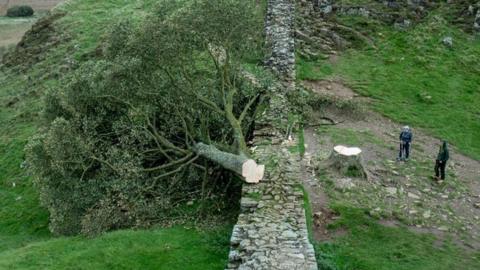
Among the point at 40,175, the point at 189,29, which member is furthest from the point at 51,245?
the point at 189,29

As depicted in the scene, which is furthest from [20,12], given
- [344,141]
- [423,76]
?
[344,141]

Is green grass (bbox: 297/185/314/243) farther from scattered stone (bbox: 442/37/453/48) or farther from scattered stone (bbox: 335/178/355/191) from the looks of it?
scattered stone (bbox: 442/37/453/48)

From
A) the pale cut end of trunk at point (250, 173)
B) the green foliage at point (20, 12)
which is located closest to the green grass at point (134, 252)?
the pale cut end of trunk at point (250, 173)

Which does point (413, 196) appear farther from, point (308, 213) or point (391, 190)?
point (308, 213)

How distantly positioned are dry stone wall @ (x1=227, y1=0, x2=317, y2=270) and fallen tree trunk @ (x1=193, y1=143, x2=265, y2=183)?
1.02 ft

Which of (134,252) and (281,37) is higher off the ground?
(281,37)

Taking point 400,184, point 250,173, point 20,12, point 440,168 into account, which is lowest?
point 20,12

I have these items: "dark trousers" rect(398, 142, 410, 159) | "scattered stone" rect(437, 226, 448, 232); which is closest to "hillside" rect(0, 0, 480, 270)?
"scattered stone" rect(437, 226, 448, 232)

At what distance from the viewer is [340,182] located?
76.8 feet

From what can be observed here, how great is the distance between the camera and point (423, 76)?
117 ft

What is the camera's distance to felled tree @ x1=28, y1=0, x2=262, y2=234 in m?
21.7

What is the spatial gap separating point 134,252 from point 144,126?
5.91 metres

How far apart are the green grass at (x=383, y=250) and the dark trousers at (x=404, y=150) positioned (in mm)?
6166

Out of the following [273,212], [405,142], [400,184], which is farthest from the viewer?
[405,142]
